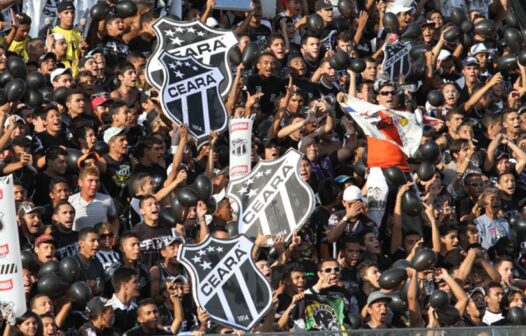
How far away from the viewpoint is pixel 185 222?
17438 mm

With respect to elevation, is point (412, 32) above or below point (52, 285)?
below

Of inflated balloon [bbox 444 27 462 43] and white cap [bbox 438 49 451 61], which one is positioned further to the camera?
inflated balloon [bbox 444 27 462 43]

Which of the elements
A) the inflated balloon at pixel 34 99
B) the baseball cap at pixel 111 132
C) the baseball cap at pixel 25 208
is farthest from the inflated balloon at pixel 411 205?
the baseball cap at pixel 25 208

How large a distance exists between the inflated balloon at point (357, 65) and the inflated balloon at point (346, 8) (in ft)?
5.63

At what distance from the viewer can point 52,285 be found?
51.4ft

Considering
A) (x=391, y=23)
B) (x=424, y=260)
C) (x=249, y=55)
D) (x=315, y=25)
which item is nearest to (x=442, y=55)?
(x=391, y=23)

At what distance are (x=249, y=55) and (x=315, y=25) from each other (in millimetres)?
1762

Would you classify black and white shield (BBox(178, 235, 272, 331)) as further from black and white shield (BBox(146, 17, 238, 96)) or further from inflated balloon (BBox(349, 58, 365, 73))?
inflated balloon (BBox(349, 58, 365, 73))

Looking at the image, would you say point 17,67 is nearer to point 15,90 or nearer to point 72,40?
point 15,90

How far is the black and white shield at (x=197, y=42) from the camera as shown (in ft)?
62.7

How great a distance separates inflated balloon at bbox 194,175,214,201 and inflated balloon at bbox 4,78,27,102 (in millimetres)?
1781

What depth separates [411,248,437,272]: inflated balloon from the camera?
17.6m

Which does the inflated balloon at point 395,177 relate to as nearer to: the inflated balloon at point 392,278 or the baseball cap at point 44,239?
the inflated balloon at point 392,278

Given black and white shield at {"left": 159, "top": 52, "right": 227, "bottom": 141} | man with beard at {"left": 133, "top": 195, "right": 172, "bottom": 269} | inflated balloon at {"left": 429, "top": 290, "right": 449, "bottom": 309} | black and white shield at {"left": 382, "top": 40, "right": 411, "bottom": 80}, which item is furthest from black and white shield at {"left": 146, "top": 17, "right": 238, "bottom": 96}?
inflated balloon at {"left": 429, "top": 290, "right": 449, "bottom": 309}
